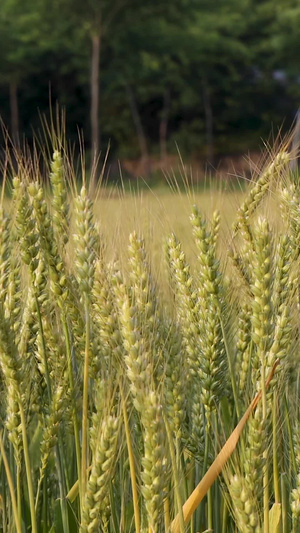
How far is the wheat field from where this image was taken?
1089 mm

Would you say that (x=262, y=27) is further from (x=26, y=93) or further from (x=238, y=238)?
(x=238, y=238)

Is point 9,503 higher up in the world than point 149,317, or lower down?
lower down

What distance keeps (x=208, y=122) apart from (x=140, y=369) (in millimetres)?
32674

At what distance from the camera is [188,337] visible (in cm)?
136

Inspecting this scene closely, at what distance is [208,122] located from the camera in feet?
108

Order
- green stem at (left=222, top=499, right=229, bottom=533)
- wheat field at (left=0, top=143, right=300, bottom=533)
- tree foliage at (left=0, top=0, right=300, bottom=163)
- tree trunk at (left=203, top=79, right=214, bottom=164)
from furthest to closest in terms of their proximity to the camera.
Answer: tree trunk at (left=203, top=79, right=214, bottom=164), tree foliage at (left=0, top=0, right=300, bottom=163), green stem at (left=222, top=499, right=229, bottom=533), wheat field at (left=0, top=143, right=300, bottom=533)

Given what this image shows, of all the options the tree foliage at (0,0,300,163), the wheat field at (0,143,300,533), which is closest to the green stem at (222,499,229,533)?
the wheat field at (0,143,300,533)

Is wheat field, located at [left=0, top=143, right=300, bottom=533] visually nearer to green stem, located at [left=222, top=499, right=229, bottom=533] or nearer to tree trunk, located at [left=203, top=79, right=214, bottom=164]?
green stem, located at [left=222, top=499, right=229, bottom=533]

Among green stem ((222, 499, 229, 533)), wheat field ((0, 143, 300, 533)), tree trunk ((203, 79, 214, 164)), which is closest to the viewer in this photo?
wheat field ((0, 143, 300, 533))

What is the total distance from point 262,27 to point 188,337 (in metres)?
33.3

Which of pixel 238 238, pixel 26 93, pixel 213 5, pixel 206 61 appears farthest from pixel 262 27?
pixel 238 238

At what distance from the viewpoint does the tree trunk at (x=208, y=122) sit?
107 ft

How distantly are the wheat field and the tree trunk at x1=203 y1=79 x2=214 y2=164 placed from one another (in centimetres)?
3131

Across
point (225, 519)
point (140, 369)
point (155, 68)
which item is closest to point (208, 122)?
point (155, 68)
